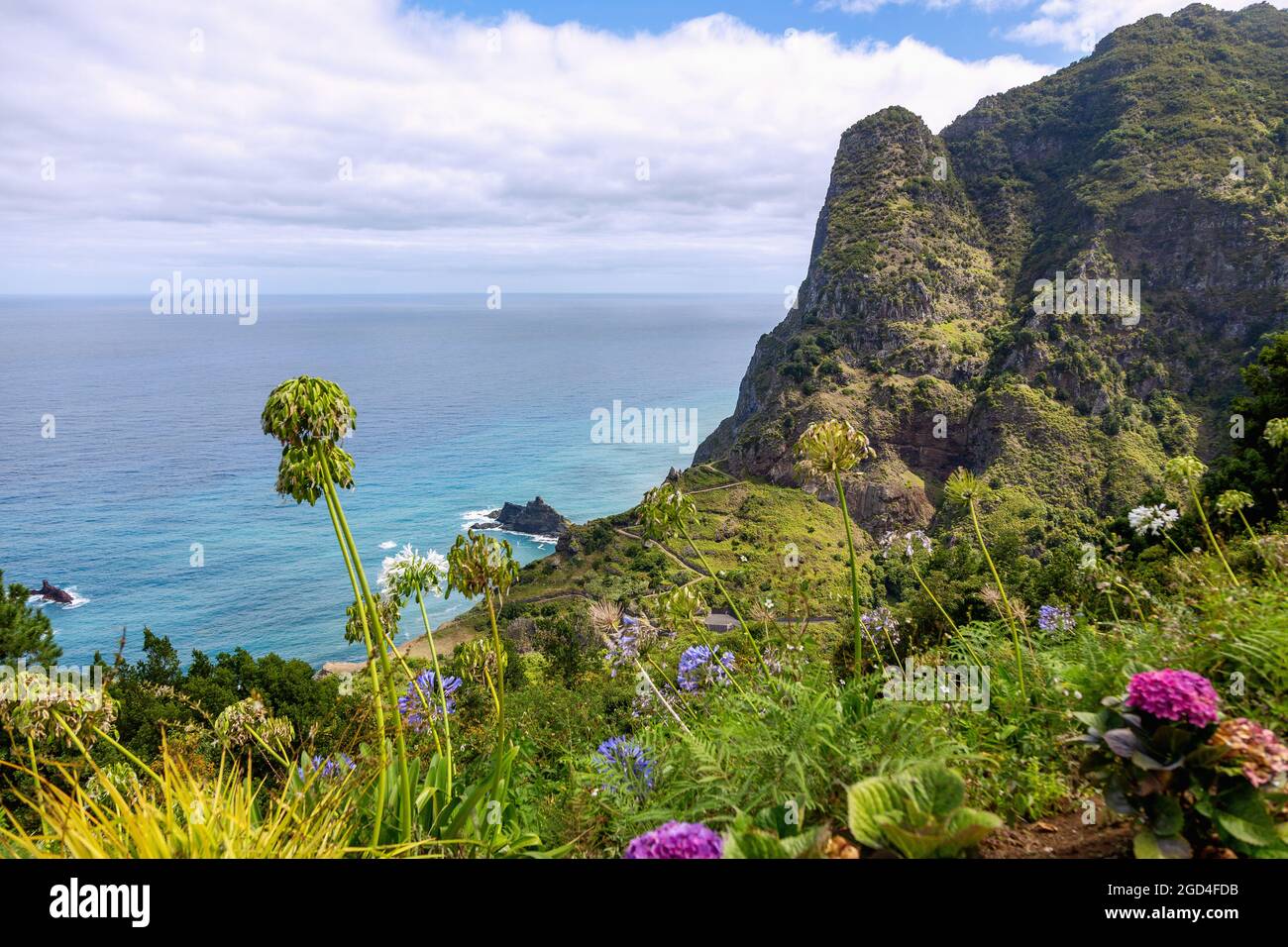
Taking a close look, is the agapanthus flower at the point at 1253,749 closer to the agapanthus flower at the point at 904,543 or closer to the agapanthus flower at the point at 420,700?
the agapanthus flower at the point at 420,700

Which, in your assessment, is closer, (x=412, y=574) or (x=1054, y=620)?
(x=412, y=574)

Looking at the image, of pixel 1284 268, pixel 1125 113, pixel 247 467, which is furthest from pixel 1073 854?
pixel 1125 113

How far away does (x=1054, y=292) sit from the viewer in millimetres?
98500

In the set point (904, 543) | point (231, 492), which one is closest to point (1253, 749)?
point (904, 543)

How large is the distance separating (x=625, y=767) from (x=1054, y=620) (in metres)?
4.17

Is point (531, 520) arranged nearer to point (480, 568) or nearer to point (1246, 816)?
point (480, 568)

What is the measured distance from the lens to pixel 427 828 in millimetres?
3717

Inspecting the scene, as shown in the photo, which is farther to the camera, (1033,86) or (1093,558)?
(1033,86)

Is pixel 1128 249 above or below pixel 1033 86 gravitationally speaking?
below

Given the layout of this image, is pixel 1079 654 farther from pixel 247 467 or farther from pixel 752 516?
pixel 247 467

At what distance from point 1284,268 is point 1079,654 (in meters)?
116

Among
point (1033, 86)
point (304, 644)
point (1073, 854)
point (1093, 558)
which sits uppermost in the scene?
point (1033, 86)
